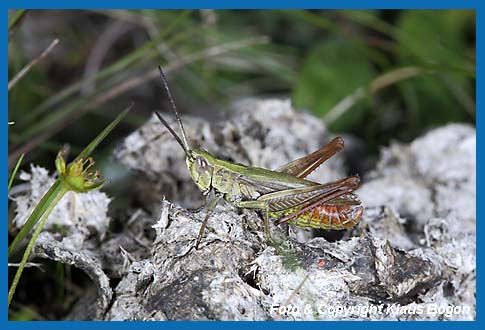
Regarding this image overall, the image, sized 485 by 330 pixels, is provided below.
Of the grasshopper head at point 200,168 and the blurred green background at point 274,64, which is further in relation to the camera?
the blurred green background at point 274,64

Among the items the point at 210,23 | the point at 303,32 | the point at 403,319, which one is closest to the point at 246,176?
the point at 403,319

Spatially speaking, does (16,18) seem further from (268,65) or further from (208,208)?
(268,65)

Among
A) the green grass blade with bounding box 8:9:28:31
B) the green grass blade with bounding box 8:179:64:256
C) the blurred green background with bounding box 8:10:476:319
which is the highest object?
the blurred green background with bounding box 8:10:476:319

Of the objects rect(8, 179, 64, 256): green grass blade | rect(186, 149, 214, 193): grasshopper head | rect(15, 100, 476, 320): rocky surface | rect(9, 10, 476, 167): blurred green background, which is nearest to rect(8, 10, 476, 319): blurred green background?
rect(9, 10, 476, 167): blurred green background

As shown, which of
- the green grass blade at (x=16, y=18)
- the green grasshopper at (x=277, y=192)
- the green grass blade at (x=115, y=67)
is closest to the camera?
the green grasshopper at (x=277, y=192)

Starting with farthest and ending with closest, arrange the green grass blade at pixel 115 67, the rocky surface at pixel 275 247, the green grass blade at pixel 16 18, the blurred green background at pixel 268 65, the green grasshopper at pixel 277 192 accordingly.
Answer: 1. the blurred green background at pixel 268 65
2. the green grass blade at pixel 115 67
3. the green grass blade at pixel 16 18
4. the green grasshopper at pixel 277 192
5. the rocky surface at pixel 275 247

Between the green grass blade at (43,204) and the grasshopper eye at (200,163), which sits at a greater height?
the grasshopper eye at (200,163)

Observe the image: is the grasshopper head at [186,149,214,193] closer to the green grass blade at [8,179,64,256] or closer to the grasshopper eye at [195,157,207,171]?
the grasshopper eye at [195,157,207,171]

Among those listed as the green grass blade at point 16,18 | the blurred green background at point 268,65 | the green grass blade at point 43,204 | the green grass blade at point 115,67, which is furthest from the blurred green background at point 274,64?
the green grass blade at point 43,204

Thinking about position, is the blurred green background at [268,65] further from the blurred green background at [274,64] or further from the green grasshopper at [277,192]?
the green grasshopper at [277,192]
